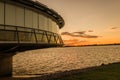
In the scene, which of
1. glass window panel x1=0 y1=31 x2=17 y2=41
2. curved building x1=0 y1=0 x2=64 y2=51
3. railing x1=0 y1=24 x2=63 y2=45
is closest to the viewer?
glass window panel x1=0 y1=31 x2=17 y2=41

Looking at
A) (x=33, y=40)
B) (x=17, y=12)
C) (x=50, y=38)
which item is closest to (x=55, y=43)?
(x=50, y=38)

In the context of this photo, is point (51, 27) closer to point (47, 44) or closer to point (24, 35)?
point (47, 44)

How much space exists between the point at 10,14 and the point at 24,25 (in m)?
2.34

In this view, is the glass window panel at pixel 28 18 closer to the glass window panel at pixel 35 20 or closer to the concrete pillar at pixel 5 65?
the glass window panel at pixel 35 20

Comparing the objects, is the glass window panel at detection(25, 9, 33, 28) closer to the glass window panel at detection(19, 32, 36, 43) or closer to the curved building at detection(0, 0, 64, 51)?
the curved building at detection(0, 0, 64, 51)

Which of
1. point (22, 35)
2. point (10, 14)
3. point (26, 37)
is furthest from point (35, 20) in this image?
point (10, 14)

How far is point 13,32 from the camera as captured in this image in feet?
67.5

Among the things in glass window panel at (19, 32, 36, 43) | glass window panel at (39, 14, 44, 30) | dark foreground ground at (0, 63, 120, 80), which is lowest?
dark foreground ground at (0, 63, 120, 80)

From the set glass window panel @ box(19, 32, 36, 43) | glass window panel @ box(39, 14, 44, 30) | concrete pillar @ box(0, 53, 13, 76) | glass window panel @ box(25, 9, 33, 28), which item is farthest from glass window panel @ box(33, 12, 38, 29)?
concrete pillar @ box(0, 53, 13, 76)

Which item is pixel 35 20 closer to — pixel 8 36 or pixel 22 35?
pixel 22 35

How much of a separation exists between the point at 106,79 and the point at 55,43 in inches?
338

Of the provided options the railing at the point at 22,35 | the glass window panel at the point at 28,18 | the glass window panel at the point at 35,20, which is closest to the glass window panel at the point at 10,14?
the railing at the point at 22,35

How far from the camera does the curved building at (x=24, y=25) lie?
795 inches

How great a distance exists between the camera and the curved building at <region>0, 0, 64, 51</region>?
66.2 ft
